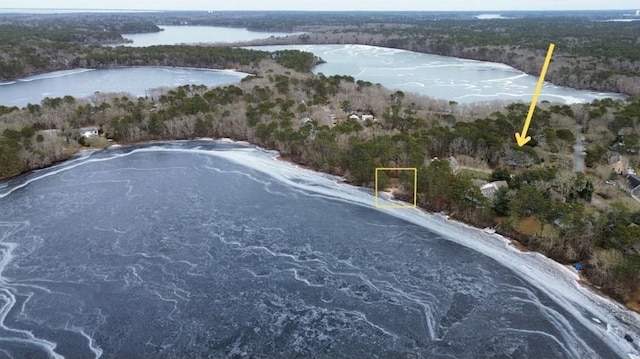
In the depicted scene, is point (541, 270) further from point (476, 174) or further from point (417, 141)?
point (417, 141)

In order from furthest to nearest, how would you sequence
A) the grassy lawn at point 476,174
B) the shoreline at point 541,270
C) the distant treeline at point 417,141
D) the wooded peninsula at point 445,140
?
the grassy lawn at point 476,174 < the wooded peninsula at point 445,140 < the distant treeline at point 417,141 < the shoreline at point 541,270

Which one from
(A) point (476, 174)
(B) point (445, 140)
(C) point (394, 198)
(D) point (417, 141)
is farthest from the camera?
(B) point (445, 140)

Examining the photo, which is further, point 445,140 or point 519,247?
point 445,140

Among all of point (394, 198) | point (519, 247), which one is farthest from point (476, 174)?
point (519, 247)

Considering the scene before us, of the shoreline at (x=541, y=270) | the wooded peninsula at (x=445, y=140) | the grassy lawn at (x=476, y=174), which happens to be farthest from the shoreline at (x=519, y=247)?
the grassy lawn at (x=476, y=174)

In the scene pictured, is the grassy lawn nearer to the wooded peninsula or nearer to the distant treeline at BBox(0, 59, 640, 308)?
the wooded peninsula

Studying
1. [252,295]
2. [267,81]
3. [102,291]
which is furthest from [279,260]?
[267,81]

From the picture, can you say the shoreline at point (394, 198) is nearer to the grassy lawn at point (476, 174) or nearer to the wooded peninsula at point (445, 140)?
the wooded peninsula at point (445, 140)

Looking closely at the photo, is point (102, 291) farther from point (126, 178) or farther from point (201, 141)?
point (201, 141)

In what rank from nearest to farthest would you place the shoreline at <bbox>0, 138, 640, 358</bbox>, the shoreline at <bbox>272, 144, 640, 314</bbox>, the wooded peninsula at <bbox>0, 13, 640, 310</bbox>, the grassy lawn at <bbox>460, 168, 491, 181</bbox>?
the shoreline at <bbox>0, 138, 640, 358</bbox> → the shoreline at <bbox>272, 144, 640, 314</bbox> → the wooded peninsula at <bbox>0, 13, 640, 310</bbox> → the grassy lawn at <bbox>460, 168, 491, 181</bbox>

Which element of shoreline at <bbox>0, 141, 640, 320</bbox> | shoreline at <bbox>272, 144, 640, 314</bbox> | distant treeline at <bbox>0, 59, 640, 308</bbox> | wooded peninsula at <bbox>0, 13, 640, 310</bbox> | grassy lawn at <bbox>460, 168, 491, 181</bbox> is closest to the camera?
shoreline at <bbox>272, 144, 640, 314</bbox>

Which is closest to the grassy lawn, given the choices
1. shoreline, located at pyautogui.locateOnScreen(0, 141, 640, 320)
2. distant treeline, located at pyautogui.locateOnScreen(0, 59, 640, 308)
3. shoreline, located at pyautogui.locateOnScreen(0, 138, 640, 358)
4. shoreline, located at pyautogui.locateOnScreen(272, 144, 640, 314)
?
distant treeline, located at pyautogui.locateOnScreen(0, 59, 640, 308)
